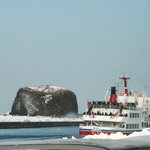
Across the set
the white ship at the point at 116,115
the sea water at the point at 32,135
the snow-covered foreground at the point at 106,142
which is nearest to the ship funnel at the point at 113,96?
the white ship at the point at 116,115

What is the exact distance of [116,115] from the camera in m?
86.2

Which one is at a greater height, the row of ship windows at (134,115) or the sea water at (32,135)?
the row of ship windows at (134,115)

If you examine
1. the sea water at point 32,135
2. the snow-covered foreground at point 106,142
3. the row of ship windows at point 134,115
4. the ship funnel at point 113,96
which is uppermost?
the ship funnel at point 113,96

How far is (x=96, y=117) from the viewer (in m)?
87.8

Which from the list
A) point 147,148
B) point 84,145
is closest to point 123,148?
point 147,148

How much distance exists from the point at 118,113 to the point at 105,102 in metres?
3.96

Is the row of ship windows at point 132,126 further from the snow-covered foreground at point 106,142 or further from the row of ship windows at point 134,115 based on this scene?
the snow-covered foreground at point 106,142

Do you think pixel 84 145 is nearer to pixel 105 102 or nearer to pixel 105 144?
pixel 105 144

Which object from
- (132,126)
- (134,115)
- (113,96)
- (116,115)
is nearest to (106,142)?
(116,115)

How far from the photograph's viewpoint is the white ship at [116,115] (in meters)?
86.0

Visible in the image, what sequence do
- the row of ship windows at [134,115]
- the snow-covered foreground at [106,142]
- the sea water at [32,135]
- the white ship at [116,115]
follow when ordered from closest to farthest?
the snow-covered foreground at [106,142]
the white ship at [116,115]
the row of ship windows at [134,115]
the sea water at [32,135]

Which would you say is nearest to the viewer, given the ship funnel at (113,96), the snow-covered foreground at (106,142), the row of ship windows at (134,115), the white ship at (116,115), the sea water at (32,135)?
the snow-covered foreground at (106,142)

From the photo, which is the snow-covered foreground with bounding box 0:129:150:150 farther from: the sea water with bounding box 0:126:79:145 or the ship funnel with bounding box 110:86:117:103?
the ship funnel with bounding box 110:86:117:103

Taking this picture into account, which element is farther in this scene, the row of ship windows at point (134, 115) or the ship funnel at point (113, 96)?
the ship funnel at point (113, 96)
